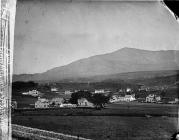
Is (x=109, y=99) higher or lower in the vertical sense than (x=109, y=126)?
higher

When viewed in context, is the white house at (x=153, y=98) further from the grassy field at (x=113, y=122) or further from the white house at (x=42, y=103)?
the white house at (x=42, y=103)

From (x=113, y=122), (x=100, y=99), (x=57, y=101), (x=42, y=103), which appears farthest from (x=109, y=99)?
(x=42, y=103)

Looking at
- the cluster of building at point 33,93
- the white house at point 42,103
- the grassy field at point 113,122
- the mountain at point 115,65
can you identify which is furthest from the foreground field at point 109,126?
the mountain at point 115,65

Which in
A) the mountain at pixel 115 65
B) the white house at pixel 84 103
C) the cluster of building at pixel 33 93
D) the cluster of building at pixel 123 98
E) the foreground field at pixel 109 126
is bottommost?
the foreground field at pixel 109 126

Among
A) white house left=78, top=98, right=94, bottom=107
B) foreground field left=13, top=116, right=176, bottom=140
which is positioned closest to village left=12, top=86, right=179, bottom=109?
white house left=78, top=98, right=94, bottom=107

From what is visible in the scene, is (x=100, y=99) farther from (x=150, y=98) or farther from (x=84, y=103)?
(x=150, y=98)

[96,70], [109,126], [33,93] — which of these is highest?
[96,70]
